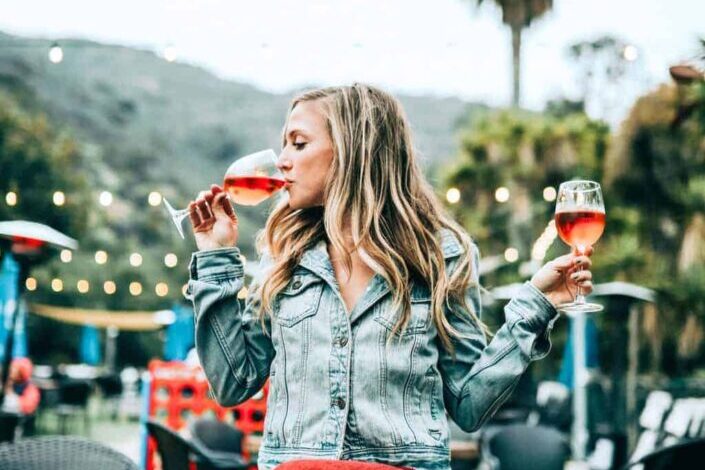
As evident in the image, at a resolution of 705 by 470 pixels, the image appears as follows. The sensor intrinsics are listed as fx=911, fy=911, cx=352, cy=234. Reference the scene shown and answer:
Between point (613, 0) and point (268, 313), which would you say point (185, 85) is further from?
point (268, 313)

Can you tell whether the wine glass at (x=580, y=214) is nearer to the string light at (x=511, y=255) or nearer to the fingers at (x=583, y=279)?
the fingers at (x=583, y=279)

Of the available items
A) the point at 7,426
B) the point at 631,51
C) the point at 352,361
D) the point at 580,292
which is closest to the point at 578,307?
the point at 580,292

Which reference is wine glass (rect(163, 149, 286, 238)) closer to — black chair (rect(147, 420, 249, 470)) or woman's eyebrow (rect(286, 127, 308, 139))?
woman's eyebrow (rect(286, 127, 308, 139))

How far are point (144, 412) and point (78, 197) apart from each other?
72.4 feet

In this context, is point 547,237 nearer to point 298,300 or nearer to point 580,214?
point 580,214

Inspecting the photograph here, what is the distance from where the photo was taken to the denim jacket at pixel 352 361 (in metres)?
1.53

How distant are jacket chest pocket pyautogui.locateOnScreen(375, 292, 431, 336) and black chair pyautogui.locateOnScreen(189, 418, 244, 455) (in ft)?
13.0

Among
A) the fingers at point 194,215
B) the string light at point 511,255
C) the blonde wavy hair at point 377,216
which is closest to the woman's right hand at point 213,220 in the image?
the fingers at point 194,215

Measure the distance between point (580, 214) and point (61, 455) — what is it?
1.35 meters

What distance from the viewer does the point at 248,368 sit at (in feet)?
5.56

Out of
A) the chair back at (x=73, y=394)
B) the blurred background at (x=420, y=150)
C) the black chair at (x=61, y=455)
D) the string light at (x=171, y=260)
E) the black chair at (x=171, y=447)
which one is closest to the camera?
the black chair at (x=61, y=455)

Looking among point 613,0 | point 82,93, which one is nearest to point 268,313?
point 613,0

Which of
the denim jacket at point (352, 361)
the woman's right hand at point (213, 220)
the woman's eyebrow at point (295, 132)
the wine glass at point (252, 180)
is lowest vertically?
the denim jacket at point (352, 361)

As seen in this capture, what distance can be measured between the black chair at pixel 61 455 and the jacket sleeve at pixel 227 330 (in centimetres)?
62
